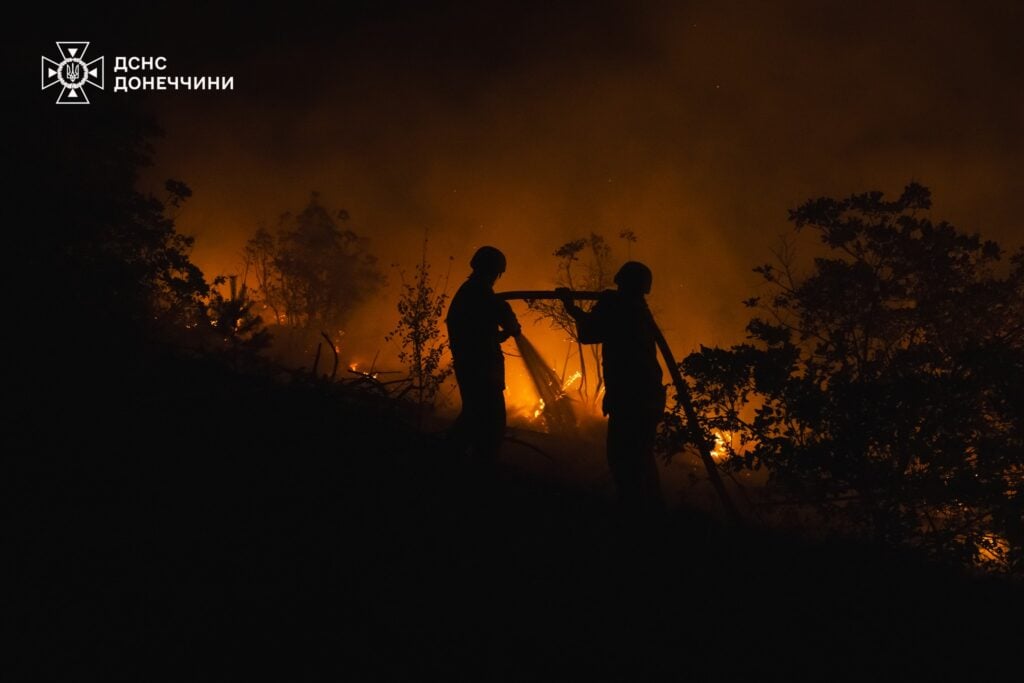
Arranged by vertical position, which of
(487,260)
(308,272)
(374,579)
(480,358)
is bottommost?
(374,579)

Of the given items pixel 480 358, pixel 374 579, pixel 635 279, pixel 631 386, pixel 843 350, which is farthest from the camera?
pixel 843 350

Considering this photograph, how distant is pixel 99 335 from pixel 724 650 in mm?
5805

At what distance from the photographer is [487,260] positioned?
4.54 m

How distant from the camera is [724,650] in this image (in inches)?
101

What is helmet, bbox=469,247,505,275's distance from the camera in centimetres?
452

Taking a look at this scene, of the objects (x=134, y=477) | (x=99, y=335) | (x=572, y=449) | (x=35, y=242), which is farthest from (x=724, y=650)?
(x=35, y=242)

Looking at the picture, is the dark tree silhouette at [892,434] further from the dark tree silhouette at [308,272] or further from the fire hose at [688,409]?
the dark tree silhouette at [308,272]

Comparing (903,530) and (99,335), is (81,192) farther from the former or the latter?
(903,530)

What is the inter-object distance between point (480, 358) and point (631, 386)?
1.29 meters

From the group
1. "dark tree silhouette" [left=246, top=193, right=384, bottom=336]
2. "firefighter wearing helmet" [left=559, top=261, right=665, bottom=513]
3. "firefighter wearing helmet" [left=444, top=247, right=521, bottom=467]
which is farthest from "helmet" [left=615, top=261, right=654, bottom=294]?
"dark tree silhouette" [left=246, top=193, right=384, bottom=336]

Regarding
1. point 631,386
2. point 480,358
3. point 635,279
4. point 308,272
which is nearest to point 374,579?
point 480,358

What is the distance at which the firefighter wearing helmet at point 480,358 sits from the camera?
171 inches

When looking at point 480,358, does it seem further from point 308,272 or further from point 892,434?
point 308,272

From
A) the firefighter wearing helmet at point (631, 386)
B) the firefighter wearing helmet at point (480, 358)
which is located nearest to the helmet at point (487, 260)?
the firefighter wearing helmet at point (480, 358)
